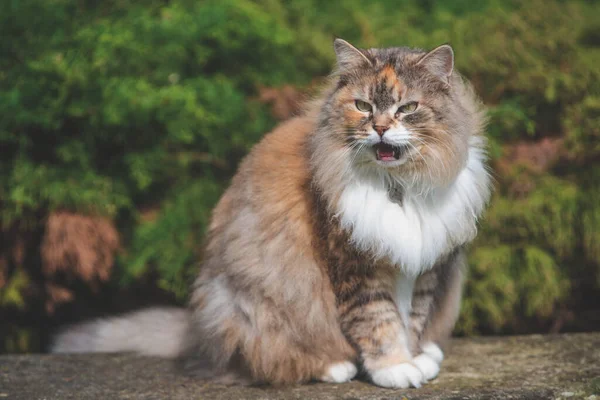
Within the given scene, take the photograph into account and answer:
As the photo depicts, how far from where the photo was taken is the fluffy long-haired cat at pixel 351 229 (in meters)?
2.58

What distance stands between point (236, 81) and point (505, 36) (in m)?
1.61

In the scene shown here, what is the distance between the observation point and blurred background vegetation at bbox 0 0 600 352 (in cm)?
382

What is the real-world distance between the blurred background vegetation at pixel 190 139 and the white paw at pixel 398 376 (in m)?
1.26

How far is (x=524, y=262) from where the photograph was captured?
12.6ft

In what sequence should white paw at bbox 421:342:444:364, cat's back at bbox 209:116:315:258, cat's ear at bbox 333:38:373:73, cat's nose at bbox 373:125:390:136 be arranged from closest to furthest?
cat's nose at bbox 373:125:390:136
cat's ear at bbox 333:38:373:73
cat's back at bbox 209:116:315:258
white paw at bbox 421:342:444:364

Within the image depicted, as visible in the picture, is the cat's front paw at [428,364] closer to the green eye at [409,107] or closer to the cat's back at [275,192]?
the cat's back at [275,192]

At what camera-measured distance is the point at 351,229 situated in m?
2.61

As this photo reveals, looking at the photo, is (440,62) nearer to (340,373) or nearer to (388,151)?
(388,151)

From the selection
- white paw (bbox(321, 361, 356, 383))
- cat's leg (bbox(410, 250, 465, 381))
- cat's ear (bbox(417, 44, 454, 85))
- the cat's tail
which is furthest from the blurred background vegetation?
cat's ear (bbox(417, 44, 454, 85))

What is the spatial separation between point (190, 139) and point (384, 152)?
1.73 meters

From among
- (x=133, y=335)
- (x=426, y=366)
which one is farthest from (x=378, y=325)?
(x=133, y=335)

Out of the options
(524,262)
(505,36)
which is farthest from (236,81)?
(524,262)

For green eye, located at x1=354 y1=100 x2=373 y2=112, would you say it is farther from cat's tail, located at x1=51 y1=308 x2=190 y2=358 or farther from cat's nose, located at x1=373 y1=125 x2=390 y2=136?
cat's tail, located at x1=51 y1=308 x2=190 y2=358

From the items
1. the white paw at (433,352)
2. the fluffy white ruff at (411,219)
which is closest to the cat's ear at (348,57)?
the fluffy white ruff at (411,219)
